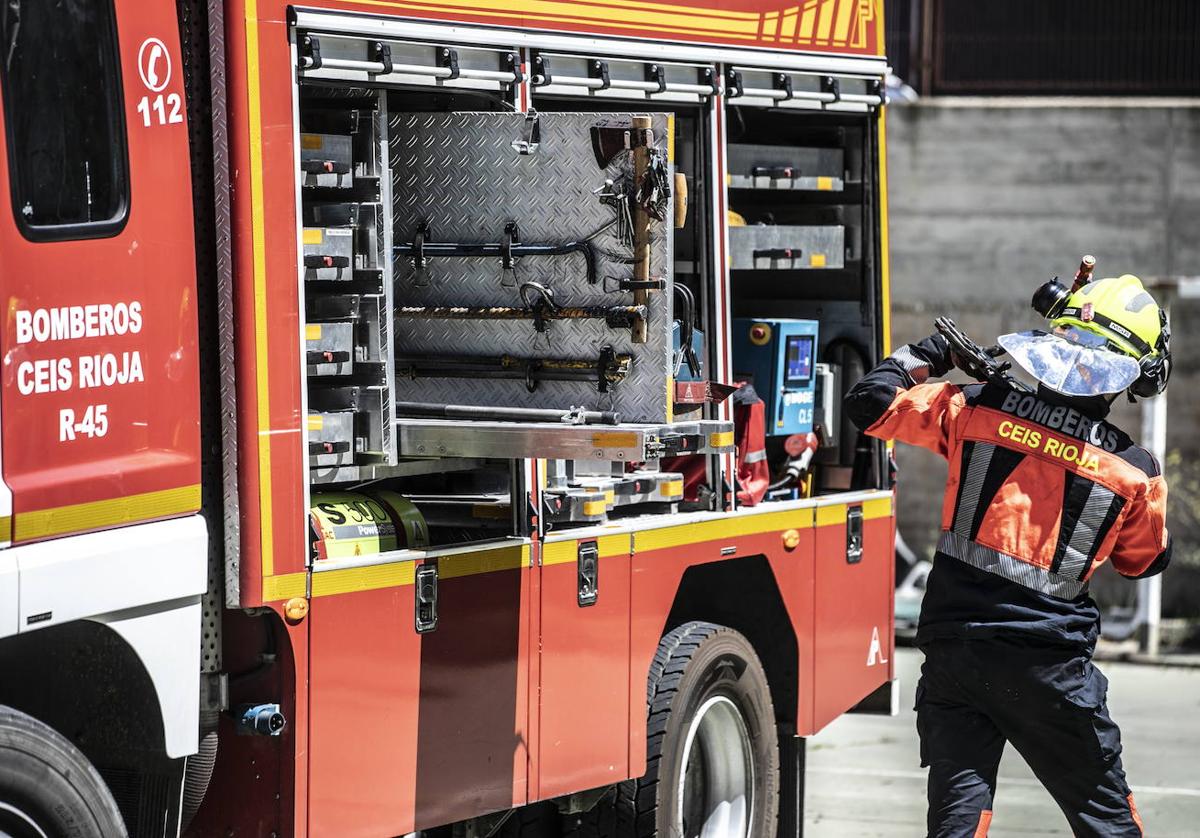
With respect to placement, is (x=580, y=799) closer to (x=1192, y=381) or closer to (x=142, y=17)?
(x=142, y=17)

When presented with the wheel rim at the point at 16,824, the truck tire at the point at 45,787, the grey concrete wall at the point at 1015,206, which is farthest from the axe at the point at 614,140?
the grey concrete wall at the point at 1015,206

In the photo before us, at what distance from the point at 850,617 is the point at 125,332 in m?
3.83

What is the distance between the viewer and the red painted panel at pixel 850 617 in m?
7.12

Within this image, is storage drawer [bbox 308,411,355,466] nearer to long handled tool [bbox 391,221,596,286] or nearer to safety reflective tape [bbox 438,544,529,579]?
safety reflective tape [bbox 438,544,529,579]

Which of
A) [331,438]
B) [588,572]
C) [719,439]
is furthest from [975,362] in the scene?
[331,438]

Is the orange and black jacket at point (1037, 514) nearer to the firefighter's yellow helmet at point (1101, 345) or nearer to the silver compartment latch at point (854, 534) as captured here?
the firefighter's yellow helmet at point (1101, 345)

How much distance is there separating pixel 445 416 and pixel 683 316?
977mm

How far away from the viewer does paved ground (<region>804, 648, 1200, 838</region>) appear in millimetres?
8312

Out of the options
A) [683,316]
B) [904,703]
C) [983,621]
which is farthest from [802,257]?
[904,703]

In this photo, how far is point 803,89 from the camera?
6.79 meters

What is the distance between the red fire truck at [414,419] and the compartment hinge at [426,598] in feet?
0.05

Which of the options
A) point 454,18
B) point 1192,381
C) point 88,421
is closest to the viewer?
point 88,421

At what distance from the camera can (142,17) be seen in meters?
4.25

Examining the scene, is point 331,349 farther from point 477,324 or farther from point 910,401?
point 910,401
